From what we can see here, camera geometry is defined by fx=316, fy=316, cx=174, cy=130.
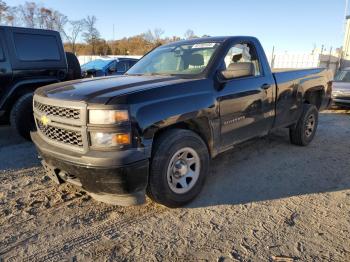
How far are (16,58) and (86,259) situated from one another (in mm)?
4534

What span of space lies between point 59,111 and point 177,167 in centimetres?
134

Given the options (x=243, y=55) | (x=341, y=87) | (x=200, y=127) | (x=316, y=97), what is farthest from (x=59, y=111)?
(x=341, y=87)

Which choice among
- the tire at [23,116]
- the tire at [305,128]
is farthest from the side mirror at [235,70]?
the tire at [23,116]

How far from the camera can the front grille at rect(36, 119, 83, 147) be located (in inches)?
118

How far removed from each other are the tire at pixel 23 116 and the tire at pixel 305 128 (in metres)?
4.70

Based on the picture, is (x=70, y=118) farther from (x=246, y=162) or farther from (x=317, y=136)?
(x=317, y=136)

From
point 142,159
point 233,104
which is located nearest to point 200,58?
point 233,104

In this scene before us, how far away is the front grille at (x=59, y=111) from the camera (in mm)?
2945

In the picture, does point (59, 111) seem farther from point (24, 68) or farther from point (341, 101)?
point (341, 101)

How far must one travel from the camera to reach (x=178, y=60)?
14.0 feet

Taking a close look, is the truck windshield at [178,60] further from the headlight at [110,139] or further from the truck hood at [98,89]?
the headlight at [110,139]

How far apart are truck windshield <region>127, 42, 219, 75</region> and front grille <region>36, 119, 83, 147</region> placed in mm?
1552

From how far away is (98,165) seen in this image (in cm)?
281

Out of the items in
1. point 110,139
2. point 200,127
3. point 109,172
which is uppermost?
point 110,139
